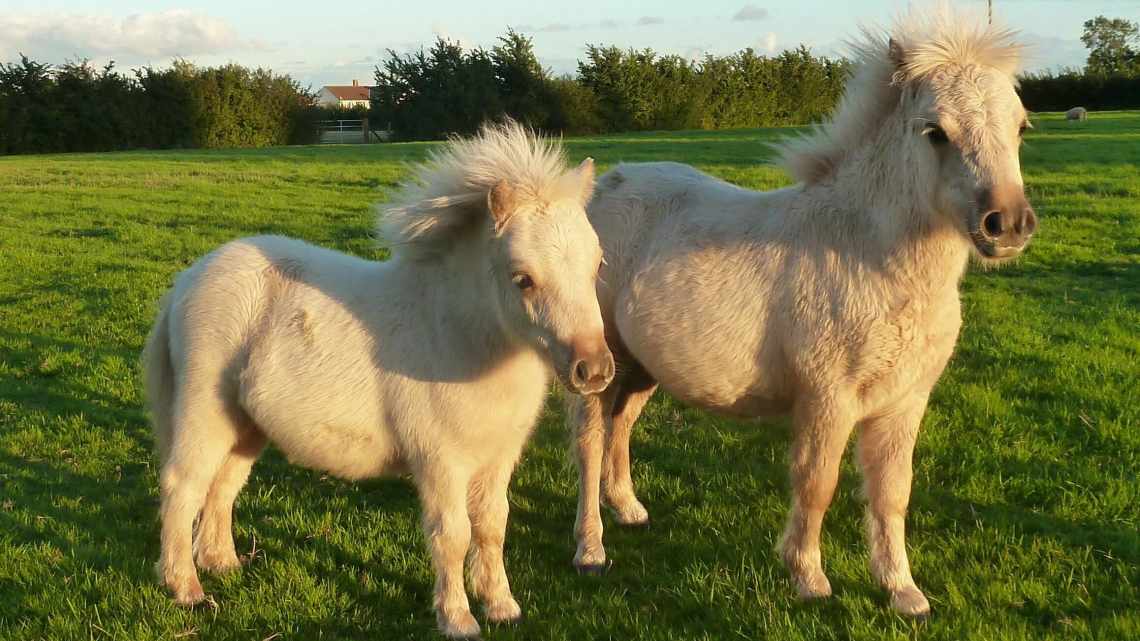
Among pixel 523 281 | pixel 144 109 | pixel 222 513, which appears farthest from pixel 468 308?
pixel 144 109

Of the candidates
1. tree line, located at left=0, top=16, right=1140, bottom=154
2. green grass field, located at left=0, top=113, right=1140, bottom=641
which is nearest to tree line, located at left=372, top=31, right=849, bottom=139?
tree line, located at left=0, top=16, right=1140, bottom=154

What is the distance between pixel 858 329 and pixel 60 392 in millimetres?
6670

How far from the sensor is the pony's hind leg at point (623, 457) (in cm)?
517

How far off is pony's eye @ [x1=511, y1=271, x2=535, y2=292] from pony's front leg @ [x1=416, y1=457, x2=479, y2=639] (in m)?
0.89

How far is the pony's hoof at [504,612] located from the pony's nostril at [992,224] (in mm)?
2627

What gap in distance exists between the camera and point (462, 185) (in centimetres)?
377

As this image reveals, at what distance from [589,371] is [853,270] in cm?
142

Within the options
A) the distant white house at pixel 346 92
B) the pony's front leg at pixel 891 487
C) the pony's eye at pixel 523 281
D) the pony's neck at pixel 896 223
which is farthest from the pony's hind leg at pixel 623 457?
the distant white house at pixel 346 92

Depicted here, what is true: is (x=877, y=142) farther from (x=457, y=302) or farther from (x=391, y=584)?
(x=391, y=584)

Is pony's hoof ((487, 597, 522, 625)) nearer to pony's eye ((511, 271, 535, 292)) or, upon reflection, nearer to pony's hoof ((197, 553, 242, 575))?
pony's hoof ((197, 553, 242, 575))

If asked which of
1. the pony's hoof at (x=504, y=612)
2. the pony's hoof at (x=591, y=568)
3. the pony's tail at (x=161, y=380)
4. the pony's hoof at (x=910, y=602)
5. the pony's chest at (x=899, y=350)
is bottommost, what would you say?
the pony's hoof at (x=591, y=568)

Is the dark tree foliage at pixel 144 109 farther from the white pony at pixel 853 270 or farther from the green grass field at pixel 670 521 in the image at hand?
the white pony at pixel 853 270

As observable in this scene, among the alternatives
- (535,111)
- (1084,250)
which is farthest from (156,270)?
(535,111)

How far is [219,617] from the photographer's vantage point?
407 cm
